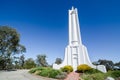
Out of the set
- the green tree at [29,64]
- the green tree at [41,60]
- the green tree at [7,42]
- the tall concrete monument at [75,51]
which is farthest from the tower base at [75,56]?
the green tree at [41,60]

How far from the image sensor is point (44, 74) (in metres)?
17.3

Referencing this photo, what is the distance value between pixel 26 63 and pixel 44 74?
33902mm

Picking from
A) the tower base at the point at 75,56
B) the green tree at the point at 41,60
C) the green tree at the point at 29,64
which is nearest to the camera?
the tower base at the point at 75,56

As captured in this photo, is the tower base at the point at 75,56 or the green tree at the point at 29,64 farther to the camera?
the green tree at the point at 29,64

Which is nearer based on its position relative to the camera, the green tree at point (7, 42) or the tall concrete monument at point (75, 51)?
the tall concrete monument at point (75, 51)

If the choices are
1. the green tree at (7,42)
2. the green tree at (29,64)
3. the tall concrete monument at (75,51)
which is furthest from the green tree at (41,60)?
the tall concrete monument at (75,51)

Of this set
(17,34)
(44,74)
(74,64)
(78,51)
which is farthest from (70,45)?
(17,34)

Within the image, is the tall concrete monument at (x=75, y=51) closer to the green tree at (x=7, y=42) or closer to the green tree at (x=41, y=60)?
the green tree at (x=7, y=42)

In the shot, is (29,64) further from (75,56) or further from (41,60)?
(75,56)

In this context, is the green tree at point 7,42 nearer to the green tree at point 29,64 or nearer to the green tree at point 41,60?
the green tree at point 29,64

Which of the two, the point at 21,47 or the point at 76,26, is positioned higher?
the point at 76,26

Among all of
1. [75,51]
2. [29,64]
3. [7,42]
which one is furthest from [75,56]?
[29,64]

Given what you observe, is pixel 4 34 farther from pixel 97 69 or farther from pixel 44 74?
pixel 97 69

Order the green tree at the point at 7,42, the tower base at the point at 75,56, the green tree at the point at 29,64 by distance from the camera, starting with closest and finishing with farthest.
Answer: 1. the tower base at the point at 75,56
2. the green tree at the point at 7,42
3. the green tree at the point at 29,64
